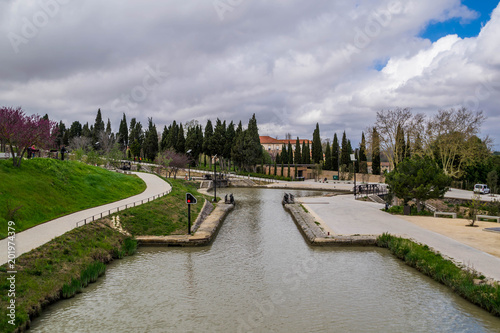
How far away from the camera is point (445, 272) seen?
11492 millimetres

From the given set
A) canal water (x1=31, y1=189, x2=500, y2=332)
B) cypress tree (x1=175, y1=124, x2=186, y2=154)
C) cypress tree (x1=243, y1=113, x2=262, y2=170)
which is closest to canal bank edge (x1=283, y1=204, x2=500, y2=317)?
canal water (x1=31, y1=189, x2=500, y2=332)

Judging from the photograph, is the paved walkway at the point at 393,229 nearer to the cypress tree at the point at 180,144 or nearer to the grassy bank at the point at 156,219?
the grassy bank at the point at 156,219

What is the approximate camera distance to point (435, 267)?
39.4 feet

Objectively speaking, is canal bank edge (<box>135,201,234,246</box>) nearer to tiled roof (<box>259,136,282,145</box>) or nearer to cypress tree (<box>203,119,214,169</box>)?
cypress tree (<box>203,119,214,169</box>)

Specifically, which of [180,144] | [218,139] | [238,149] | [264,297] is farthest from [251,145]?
[264,297]

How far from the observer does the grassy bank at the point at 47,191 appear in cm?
1559

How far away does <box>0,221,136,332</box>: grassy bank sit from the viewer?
872cm

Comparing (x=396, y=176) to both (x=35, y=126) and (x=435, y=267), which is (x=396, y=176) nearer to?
(x=435, y=267)

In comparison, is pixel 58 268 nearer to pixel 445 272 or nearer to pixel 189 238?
pixel 189 238

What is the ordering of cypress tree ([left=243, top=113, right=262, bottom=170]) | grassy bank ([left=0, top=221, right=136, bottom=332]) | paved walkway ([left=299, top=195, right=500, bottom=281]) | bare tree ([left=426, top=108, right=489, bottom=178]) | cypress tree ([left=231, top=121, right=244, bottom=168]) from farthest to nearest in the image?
1. cypress tree ([left=231, top=121, right=244, bottom=168])
2. cypress tree ([left=243, top=113, right=262, bottom=170])
3. bare tree ([left=426, top=108, right=489, bottom=178])
4. paved walkway ([left=299, top=195, right=500, bottom=281])
5. grassy bank ([left=0, top=221, right=136, bottom=332])

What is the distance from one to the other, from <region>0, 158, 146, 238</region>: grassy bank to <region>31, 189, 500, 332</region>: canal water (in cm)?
564

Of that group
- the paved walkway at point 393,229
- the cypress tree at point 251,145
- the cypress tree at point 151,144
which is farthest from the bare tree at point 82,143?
the paved walkway at point 393,229

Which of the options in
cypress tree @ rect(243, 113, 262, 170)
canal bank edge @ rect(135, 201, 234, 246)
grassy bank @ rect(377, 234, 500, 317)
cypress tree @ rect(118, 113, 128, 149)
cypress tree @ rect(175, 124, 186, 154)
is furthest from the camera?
cypress tree @ rect(118, 113, 128, 149)

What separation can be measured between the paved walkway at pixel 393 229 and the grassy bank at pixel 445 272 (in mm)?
660
